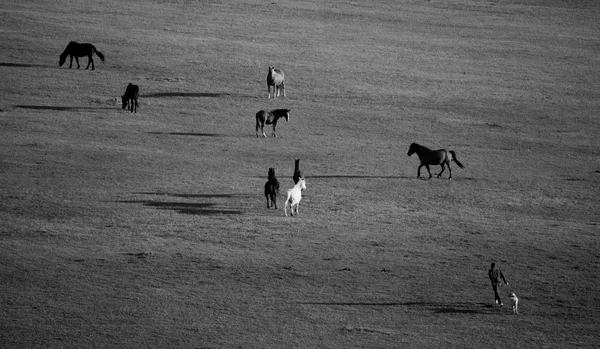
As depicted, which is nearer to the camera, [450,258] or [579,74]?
[450,258]

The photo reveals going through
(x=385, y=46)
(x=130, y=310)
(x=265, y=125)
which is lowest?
(x=130, y=310)

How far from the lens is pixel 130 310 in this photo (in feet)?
63.4

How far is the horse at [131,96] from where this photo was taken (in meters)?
36.3

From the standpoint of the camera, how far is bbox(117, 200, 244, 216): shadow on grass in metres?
25.6

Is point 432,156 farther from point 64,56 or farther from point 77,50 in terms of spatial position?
point 64,56

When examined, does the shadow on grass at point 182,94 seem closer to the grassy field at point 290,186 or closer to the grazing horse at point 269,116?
the grassy field at point 290,186

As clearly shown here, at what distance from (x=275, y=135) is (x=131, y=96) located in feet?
18.6

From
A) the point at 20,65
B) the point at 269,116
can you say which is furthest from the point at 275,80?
the point at 20,65

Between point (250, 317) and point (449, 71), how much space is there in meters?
30.0

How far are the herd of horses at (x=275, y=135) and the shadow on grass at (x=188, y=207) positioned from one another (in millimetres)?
1183

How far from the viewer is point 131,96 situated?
3659 cm

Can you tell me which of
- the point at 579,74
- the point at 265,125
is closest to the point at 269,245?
the point at 265,125

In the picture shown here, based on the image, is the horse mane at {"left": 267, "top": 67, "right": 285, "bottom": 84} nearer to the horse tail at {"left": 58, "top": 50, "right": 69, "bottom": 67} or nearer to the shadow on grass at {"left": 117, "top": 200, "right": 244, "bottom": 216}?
the horse tail at {"left": 58, "top": 50, "right": 69, "bottom": 67}

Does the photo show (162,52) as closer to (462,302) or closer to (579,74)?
(579,74)
